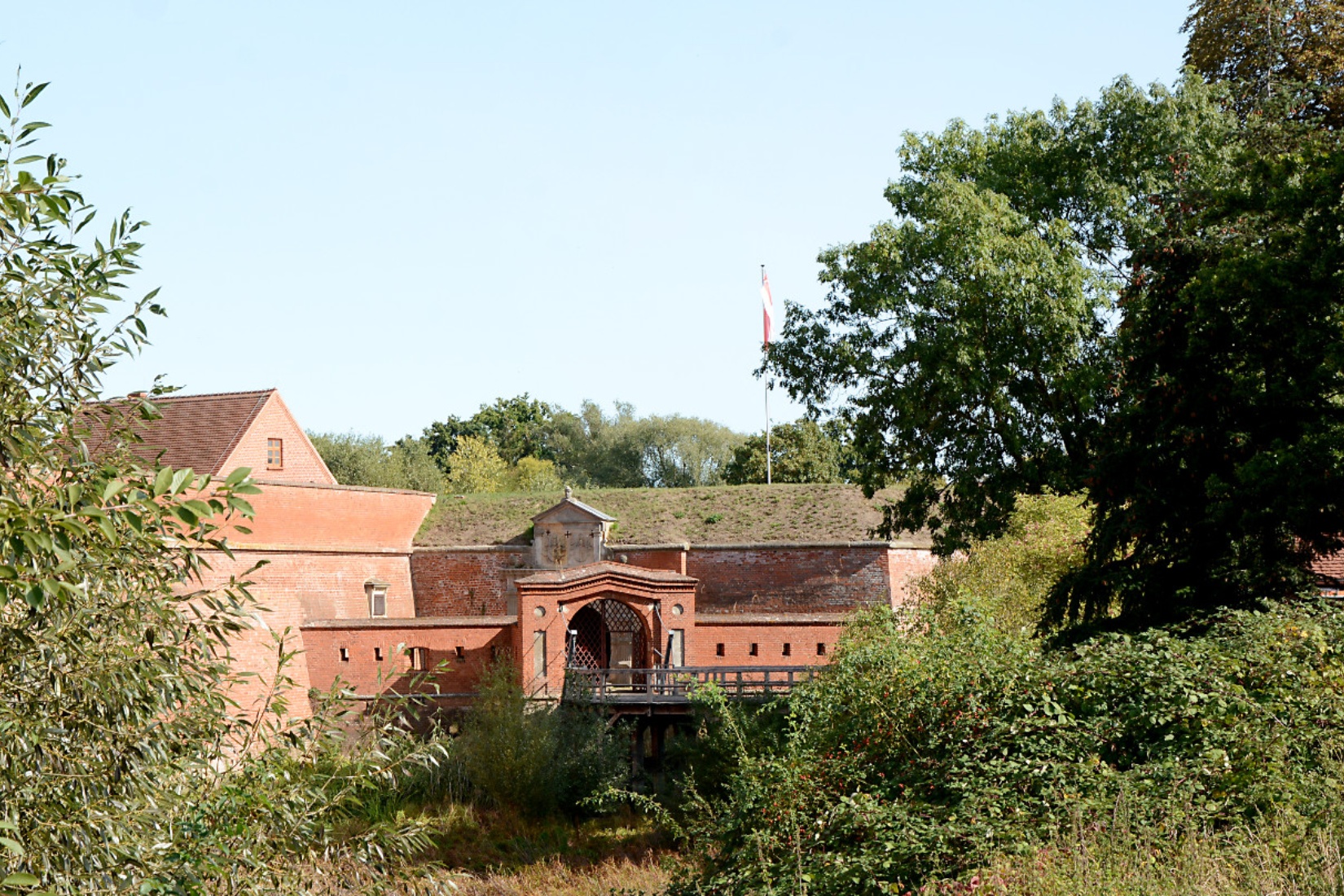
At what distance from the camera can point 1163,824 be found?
7.52 metres

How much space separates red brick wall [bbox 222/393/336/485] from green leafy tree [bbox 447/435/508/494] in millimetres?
20841

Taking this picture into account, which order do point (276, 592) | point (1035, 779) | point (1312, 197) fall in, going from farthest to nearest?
1. point (276, 592)
2. point (1312, 197)
3. point (1035, 779)

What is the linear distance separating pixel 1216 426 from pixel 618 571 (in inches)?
584

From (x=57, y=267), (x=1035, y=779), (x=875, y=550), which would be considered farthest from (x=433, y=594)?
(x=57, y=267)

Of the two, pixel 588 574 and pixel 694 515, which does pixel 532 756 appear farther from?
pixel 694 515

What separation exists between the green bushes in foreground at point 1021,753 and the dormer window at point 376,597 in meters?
20.9

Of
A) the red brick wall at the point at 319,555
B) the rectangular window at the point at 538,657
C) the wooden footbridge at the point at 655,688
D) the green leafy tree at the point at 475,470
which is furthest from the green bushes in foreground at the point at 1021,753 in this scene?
the green leafy tree at the point at 475,470

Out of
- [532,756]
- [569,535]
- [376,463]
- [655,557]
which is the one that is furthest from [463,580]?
[376,463]

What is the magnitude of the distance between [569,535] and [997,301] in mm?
15458

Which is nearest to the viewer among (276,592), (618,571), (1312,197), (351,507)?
(1312,197)

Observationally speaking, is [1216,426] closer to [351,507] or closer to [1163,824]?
[1163,824]

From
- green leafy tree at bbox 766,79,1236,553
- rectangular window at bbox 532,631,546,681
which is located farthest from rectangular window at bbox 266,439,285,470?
green leafy tree at bbox 766,79,1236,553

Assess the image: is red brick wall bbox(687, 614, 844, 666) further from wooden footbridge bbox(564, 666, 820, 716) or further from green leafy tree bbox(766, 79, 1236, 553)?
green leafy tree bbox(766, 79, 1236, 553)

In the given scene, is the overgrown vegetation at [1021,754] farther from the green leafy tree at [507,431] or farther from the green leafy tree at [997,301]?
the green leafy tree at [507,431]
